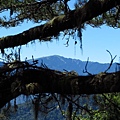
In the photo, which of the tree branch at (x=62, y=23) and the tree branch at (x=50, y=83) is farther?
the tree branch at (x=62, y=23)

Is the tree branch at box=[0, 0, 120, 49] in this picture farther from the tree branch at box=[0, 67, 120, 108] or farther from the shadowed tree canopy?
the tree branch at box=[0, 67, 120, 108]

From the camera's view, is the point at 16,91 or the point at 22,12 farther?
the point at 22,12

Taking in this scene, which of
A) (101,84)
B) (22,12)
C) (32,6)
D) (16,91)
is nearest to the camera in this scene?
(101,84)

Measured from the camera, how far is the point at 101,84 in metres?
2.91

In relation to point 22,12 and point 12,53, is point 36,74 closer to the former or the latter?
point 12,53

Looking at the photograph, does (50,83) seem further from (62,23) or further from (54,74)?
(62,23)

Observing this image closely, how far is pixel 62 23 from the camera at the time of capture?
3447 millimetres

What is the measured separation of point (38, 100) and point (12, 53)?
639mm

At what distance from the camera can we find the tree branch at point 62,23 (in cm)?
304

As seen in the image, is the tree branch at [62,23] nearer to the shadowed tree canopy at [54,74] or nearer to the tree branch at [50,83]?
the shadowed tree canopy at [54,74]

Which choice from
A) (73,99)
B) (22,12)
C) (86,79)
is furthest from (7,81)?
(22,12)

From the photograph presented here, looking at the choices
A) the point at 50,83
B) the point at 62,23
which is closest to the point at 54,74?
the point at 50,83

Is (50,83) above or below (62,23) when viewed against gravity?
below

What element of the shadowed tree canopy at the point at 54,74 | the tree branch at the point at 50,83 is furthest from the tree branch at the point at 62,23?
the tree branch at the point at 50,83
